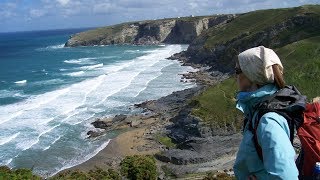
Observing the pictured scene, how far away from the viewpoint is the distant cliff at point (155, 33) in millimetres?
160375

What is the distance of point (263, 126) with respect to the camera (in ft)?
10.5

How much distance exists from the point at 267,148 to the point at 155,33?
173 m

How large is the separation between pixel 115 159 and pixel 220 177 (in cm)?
1508

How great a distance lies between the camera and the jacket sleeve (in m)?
3.04

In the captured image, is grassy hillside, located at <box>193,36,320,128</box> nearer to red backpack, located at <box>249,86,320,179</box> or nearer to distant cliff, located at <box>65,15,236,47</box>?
red backpack, located at <box>249,86,320,179</box>

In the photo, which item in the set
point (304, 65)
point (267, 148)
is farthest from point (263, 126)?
point (304, 65)

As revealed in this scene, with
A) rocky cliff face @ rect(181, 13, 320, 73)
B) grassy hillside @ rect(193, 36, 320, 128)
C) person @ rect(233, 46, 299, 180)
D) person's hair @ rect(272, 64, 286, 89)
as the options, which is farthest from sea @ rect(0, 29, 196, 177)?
person's hair @ rect(272, 64, 286, 89)

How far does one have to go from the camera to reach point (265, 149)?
124 inches

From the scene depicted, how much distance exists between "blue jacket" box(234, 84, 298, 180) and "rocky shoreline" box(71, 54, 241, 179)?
31461 mm

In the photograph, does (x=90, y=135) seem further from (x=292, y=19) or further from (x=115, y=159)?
(x=292, y=19)

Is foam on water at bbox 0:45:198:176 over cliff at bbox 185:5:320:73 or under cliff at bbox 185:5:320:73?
under

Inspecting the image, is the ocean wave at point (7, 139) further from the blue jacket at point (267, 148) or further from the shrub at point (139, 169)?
the blue jacket at point (267, 148)

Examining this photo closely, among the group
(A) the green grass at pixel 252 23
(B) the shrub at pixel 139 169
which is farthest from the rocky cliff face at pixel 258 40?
(B) the shrub at pixel 139 169

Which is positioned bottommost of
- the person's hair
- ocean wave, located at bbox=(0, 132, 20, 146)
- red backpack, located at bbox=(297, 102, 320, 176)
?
ocean wave, located at bbox=(0, 132, 20, 146)
